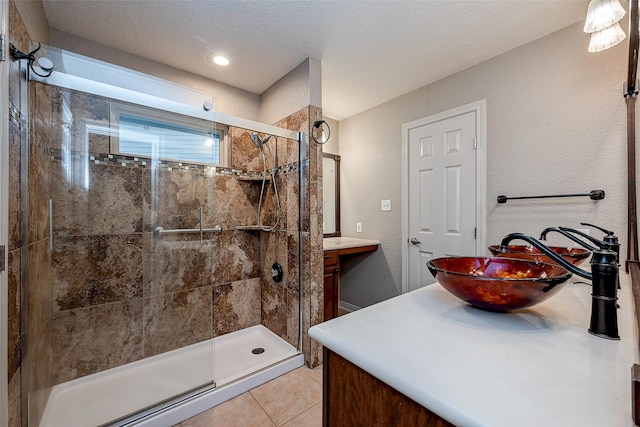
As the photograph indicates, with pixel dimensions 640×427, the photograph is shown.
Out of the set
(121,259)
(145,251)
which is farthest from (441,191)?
(121,259)

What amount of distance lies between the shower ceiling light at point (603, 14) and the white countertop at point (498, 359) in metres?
1.30

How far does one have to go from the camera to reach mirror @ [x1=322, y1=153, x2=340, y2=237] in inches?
125

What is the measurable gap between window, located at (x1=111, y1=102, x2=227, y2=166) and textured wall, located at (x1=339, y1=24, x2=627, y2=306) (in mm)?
1862

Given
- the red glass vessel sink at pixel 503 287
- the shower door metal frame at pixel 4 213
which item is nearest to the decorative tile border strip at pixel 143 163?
the shower door metal frame at pixel 4 213

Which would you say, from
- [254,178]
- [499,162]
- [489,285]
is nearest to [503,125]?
[499,162]

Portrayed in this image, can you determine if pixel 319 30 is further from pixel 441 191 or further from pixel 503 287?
pixel 503 287

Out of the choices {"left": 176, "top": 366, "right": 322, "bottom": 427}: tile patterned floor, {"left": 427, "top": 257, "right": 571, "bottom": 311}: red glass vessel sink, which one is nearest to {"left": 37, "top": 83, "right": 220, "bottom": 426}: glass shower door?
{"left": 176, "top": 366, "right": 322, "bottom": 427}: tile patterned floor

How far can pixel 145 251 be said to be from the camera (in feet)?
6.24

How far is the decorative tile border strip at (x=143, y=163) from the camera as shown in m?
1.62

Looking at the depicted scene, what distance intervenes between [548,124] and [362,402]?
6.98 ft

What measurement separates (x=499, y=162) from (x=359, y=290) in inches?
73.9

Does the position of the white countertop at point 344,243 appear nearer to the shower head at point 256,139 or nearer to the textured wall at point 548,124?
the textured wall at point 548,124

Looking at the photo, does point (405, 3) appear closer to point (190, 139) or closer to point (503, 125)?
point (503, 125)

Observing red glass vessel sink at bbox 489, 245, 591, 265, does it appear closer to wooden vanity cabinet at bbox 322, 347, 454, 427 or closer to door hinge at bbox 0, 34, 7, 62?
wooden vanity cabinet at bbox 322, 347, 454, 427
